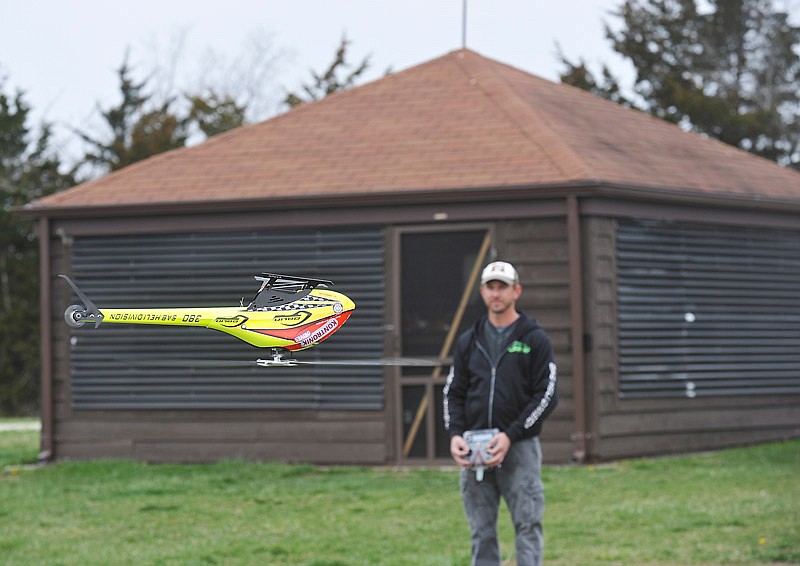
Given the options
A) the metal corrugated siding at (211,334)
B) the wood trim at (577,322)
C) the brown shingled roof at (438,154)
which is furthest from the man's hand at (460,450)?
the wood trim at (577,322)

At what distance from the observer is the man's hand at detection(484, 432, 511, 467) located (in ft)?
20.0

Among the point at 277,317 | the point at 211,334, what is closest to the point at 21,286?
the point at 211,334

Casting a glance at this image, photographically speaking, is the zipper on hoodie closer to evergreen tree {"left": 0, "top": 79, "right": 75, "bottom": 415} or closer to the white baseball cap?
the white baseball cap

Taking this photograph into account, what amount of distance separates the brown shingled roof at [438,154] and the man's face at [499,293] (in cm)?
848

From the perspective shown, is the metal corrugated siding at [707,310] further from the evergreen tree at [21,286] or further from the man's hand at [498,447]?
the evergreen tree at [21,286]

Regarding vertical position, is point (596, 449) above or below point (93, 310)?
below

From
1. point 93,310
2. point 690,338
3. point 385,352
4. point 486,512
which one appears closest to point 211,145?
point 385,352

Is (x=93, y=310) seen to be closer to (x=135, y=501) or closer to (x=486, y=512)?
(x=486, y=512)

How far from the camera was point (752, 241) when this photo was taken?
15.6 meters

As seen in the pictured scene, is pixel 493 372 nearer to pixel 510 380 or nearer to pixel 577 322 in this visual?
pixel 510 380

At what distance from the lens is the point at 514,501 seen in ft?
20.8

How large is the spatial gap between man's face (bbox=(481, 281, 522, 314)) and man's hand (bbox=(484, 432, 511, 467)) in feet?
2.92

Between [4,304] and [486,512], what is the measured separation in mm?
21358

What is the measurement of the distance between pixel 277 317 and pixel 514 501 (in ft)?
17.6
